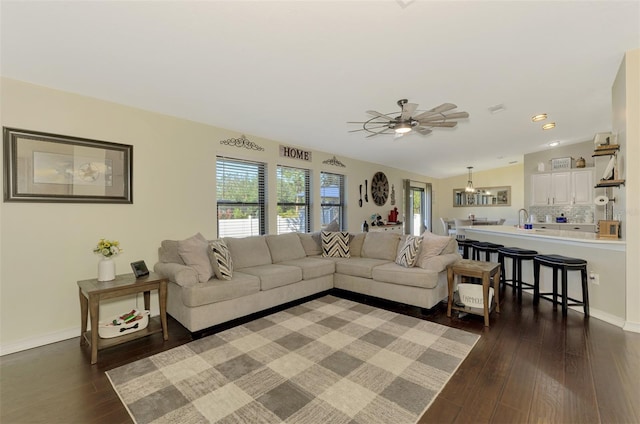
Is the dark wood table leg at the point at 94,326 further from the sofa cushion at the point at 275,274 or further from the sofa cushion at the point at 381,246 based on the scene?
the sofa cushion at the point at 381,246

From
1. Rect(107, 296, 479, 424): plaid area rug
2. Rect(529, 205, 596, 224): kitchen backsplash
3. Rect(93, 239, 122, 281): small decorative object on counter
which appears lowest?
Rect(107, 296, 479, 424): plaid area rug

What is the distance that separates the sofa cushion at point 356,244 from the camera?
4.68 meters

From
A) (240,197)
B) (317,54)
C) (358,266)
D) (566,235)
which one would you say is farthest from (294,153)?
(566,235)

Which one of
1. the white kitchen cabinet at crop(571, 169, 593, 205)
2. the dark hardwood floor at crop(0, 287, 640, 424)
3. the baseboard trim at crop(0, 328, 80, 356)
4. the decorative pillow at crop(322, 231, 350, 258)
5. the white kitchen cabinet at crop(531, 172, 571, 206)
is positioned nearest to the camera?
the dark hardwood floor at crop(0, 287, 640, 424)

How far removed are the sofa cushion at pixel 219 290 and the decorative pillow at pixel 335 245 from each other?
61.2 inches

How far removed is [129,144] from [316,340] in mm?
2959

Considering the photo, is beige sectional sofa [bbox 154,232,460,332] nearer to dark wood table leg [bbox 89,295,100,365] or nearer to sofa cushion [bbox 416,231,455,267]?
sofa cushion [bbox 416,231,455,267]

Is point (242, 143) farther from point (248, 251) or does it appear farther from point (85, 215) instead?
point (85, 215)

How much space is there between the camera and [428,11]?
1852 millimetres

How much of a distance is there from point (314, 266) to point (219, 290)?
1410 millimetres

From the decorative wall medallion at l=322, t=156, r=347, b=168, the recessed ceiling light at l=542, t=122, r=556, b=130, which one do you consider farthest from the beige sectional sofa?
the recessed ceiling light at l=542, t=122, r=556, b=130

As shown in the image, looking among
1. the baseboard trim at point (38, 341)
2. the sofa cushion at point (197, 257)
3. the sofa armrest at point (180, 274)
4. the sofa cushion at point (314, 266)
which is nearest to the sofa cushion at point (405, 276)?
the sofa cushion at point (314, 266)

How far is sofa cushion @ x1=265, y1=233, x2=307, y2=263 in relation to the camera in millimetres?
4152

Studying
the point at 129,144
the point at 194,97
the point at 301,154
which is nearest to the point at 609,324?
the point at 301,154
